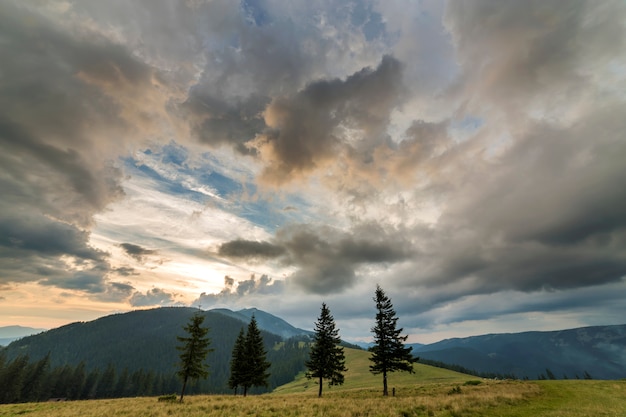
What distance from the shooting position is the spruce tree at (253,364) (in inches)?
1849

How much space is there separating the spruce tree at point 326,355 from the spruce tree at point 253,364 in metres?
10.5

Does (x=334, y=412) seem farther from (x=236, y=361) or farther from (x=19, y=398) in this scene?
(x=19, y=398)

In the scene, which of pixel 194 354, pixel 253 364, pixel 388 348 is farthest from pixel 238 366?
pixel 388 348

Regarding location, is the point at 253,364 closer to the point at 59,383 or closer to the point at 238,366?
the point at 238,366

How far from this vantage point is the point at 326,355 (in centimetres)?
4109

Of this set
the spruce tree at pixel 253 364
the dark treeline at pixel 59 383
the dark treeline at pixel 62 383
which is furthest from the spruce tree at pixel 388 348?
the dark treeline at pixel 59 383

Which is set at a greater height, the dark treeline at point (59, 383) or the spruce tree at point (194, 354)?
the spruce tree at point (194, 354)

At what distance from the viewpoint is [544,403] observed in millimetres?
22594

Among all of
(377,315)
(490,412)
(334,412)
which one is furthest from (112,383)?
(490,412)

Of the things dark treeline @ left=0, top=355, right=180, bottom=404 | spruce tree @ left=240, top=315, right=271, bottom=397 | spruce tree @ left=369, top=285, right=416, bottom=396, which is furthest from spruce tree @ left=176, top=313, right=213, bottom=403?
dark treeline @ left=0, top=355, right=180, bottom=404

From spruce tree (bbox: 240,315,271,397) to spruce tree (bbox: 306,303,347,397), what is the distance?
412 inches

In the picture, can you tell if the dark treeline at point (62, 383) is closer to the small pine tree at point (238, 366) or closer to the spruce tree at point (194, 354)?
the small pine tree at point (238, 366)

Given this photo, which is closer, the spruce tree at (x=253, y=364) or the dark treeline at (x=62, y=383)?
the spruce tree at (x=253, y=364)

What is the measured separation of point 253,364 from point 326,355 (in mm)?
14625
